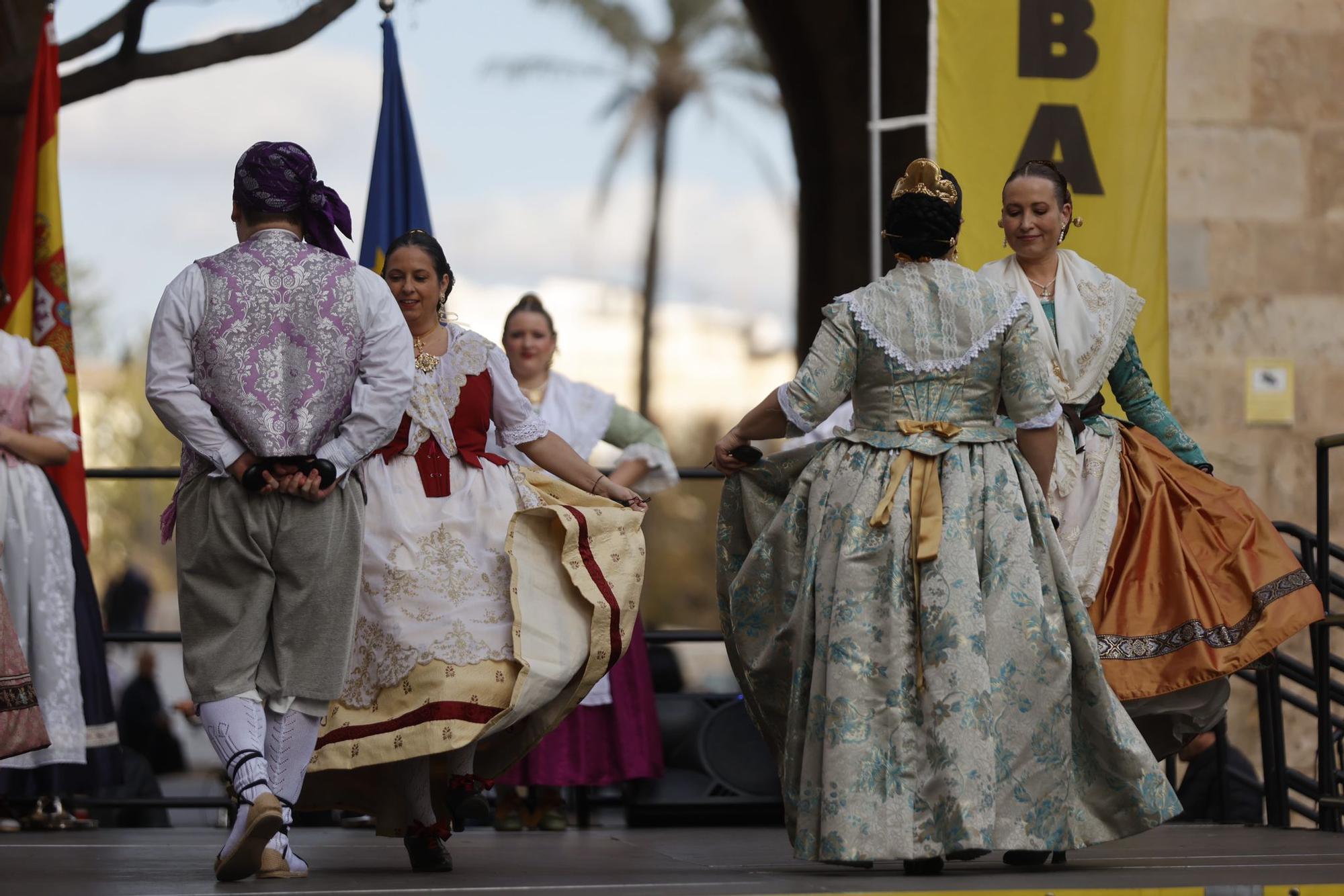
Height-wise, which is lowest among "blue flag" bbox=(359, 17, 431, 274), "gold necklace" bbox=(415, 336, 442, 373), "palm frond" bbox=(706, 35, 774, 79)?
"gold necklace" bbox=(415, 336, 442, 373)

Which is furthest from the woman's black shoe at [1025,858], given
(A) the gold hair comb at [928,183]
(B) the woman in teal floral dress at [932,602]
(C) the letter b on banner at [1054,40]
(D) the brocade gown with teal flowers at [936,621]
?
(C) the letter b on banner at [1054,40]

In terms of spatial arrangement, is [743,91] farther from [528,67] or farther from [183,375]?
[183,375]

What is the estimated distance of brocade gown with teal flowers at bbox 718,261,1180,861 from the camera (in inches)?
168

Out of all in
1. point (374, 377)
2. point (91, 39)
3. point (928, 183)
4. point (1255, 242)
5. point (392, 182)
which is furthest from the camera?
point (91, 39)

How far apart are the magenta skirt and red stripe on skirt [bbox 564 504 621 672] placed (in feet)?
5.53

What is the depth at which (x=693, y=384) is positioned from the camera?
32562mm

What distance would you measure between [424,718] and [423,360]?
3.11 feet

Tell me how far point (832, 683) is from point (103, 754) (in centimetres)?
322

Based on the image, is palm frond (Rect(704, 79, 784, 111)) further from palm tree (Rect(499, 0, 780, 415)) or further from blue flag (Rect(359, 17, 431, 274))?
blue flag (Rect(359, 17, 431, 274))

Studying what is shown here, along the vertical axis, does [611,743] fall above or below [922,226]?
below

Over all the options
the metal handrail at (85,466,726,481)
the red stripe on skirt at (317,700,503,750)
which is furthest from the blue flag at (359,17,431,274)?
the red stripe on skirt at (317,700,503,750)

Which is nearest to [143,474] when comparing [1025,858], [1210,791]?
Result: [1025,858]

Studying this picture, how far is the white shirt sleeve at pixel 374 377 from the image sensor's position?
452cm

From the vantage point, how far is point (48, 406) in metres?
6.38
